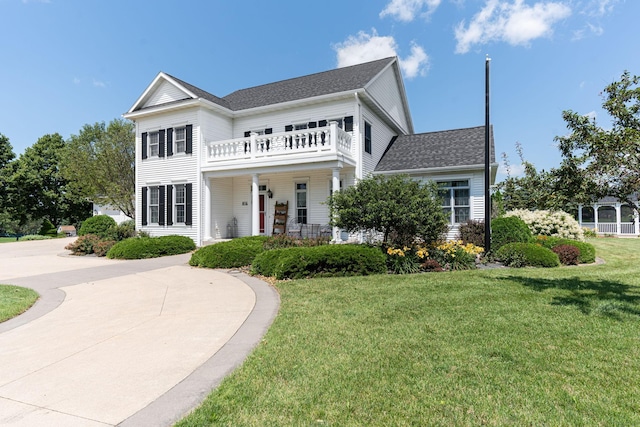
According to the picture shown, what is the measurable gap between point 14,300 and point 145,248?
6159mm

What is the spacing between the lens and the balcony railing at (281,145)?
13258mm

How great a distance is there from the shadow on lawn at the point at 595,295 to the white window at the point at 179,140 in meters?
15.2

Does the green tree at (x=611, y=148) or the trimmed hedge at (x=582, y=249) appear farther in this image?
the trimmed hedge at (x=582, y=249)

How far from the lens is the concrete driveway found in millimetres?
2693

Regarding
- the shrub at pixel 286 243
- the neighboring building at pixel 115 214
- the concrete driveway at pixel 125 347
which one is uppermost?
the neighboring building at pixel 115 214

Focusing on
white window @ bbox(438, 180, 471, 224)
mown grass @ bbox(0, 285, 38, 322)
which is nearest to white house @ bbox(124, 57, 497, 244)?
white window @ bbox(438, 180, 471, 224)

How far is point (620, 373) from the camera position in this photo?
309cm

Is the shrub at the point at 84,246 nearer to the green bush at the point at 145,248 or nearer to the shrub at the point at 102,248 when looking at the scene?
the shrub at the point at 102,248

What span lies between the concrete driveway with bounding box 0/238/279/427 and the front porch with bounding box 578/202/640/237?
28528mm

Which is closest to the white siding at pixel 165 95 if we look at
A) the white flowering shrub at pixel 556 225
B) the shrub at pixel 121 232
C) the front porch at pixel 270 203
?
the front porch at pixel 270 203

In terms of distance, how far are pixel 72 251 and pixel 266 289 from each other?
12.2 m

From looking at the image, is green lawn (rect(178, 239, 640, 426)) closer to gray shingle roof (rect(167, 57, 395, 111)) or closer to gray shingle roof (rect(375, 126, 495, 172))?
gray shingle roof (rect(375, 126, 495, 172))

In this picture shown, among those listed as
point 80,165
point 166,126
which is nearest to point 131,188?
point 80,165

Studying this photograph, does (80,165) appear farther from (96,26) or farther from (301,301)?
(301,301)
